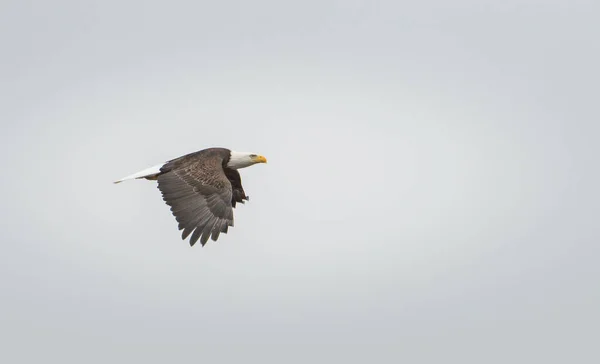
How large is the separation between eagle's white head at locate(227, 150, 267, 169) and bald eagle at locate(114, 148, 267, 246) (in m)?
0.03

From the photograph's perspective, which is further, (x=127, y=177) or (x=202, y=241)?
(x=127, y=177)

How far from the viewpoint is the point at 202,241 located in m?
25.8

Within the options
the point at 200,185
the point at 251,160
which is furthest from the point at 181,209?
the point at 251,160

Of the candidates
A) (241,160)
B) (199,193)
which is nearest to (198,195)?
(199,193)

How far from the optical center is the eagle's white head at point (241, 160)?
29.4m

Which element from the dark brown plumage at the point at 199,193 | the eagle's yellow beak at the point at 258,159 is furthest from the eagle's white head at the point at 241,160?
the dark brown plumage at the point at 199,193

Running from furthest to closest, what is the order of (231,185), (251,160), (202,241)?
1. (251,160)
2. (231,185)
3. (202,241)

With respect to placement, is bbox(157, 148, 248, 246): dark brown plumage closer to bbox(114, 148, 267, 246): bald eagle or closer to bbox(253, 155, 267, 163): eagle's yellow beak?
bbox(114, 148, 267, 246): bald eagle

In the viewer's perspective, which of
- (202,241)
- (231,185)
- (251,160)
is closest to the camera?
(202,241)

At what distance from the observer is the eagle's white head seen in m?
29.4

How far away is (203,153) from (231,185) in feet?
4.36

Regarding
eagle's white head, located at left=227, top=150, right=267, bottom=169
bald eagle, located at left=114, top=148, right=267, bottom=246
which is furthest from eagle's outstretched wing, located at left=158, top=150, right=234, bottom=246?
eagle's white head, located at left=227, top=150, right=267, bottom=169

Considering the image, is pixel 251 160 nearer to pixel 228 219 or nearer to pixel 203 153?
pixel 203 153

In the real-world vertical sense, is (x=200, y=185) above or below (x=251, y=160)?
below
